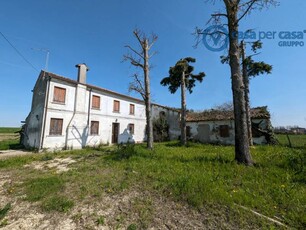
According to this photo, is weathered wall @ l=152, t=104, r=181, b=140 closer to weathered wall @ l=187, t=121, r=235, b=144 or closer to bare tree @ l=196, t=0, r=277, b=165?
weathered wall @ l=187, t=121, r=235, b=144

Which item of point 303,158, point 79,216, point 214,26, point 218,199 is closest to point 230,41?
point 214,26

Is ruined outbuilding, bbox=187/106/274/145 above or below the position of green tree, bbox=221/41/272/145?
below

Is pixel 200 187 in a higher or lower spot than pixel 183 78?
lower

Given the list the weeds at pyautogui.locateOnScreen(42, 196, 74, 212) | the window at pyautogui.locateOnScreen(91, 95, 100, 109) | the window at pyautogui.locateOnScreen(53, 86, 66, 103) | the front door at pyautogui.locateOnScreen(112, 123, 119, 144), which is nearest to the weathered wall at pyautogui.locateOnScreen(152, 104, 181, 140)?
the front door at pyautogui.locateOnScreen(112, 123, 119, 144)

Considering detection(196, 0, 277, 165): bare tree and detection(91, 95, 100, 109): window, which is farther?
detection(91, 95, 100, 109): window

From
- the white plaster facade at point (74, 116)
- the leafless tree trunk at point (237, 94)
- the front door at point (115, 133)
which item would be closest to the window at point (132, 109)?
the white plaster facade at point (74, 116)

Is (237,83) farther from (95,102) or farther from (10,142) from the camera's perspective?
(10,142)

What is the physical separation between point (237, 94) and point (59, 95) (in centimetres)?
1324

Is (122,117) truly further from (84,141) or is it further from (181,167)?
(181,167)

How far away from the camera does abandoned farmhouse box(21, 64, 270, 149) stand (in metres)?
12.5

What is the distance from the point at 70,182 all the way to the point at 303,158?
8.66m

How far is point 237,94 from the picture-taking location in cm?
659

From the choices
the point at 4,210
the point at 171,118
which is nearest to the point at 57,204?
the point at 4,210

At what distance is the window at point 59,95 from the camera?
12707mm
